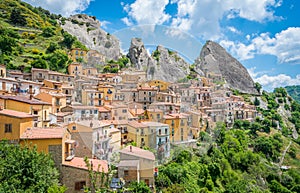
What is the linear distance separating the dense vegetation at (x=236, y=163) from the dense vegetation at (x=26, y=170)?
4.40 metres

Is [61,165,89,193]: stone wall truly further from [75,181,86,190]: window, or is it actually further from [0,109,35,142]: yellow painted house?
[0,109,35,142]: yellow painted house

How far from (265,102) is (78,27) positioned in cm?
3345

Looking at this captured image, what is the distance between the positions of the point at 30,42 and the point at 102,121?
21471mm

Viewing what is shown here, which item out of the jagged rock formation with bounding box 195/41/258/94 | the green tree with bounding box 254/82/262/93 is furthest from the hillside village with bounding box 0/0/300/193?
the green tree with bounding box 254/82/262/93

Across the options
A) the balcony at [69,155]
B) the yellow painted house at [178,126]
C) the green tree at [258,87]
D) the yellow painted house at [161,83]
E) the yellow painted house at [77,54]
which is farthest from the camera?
the green tree at [258,87]

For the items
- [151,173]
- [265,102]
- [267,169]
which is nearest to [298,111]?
[265,102]

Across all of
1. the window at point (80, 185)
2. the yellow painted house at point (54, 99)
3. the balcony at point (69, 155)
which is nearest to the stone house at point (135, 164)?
the window at point (80, 185)

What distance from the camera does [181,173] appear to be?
Result: 32.1 feet

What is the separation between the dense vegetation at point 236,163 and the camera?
990cm

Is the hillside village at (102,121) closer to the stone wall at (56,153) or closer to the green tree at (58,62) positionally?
the stone wall at (56,153)

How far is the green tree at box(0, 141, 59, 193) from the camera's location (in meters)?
5.22

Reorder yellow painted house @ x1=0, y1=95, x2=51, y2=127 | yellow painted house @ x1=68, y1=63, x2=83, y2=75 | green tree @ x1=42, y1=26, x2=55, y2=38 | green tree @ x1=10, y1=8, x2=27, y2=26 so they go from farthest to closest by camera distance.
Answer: green tree @ x1=10, y1=8, x2=27, y2=26 → green tree @ x1=42, y1=26, x2=55, y2=38 → yellow painted house @ x1=68, y1=63, x2=83, y2=75 → yellow painted house @ x1=0, y1=95, x2=51, y2=127

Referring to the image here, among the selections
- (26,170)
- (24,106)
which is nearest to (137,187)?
(26,170)

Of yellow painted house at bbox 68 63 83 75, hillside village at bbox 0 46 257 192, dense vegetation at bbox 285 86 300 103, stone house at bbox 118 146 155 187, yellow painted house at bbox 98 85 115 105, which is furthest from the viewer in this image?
dense vegetation at bbox 285 86 300 103
